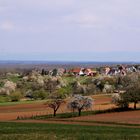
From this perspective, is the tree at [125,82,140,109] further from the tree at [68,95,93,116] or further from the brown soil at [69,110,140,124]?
the brown soil at [69,110,140,124]

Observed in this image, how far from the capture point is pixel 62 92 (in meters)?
115

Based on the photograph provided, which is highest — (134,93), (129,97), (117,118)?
(134,93)

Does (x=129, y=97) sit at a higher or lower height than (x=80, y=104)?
higher

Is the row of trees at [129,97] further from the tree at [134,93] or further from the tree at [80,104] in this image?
the tree at [80,104]

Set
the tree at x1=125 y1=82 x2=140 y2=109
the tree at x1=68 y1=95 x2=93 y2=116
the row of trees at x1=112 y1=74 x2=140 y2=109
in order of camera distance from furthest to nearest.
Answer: the tree at x1=125 y1=82 x2=140 y2=109
the row of trees at x1=112 y1=74 x2=140 y2=109
the tree at x1=68 y1=95 x2=93 y2=116

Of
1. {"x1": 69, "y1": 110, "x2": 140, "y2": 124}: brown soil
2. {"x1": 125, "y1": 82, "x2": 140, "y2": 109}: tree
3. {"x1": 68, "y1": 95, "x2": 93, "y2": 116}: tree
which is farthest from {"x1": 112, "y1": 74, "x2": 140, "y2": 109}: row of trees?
{"x1": 69, "y1": 110, "x2": 140, "y2": 124}: brown soil

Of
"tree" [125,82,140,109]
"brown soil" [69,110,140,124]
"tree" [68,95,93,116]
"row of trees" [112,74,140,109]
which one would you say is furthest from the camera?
"tree" [125,82,140,109]

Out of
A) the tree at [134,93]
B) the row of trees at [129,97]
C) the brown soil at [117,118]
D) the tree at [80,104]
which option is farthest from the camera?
the tree at [134,93]

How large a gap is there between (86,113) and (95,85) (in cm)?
6559

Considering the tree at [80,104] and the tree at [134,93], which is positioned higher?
the tree at [134,93]

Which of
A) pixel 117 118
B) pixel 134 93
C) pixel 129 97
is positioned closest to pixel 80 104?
pixel 129 97

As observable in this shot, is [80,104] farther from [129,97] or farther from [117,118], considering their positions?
[117,118]

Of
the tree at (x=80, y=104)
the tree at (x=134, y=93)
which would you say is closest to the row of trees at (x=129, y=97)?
the tree at (x=134, y=93)

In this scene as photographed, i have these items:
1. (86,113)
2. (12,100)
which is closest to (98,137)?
(86,113)
